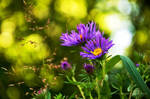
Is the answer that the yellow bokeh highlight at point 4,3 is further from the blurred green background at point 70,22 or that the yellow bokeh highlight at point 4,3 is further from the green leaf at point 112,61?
the green leaf at point 112,61

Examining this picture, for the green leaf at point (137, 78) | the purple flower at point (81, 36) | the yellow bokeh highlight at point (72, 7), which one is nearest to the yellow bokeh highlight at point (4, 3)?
the yellow bokeh highlight at point (72, 7)

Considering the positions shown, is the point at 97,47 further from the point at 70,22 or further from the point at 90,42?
the point at 70,22

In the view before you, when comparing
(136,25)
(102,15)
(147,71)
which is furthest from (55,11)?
(147,71)

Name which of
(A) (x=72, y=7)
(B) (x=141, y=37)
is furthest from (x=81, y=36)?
(B) (x=141, y=37)

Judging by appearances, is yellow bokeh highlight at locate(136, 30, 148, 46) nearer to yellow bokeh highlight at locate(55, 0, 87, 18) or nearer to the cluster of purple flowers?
yellow bokeh highlight at locate(55, 0, 87, 18)

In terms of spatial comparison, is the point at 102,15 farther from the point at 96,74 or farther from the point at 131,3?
the point at 96,74
